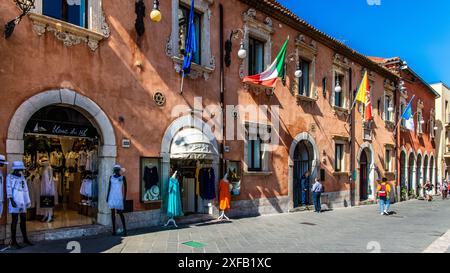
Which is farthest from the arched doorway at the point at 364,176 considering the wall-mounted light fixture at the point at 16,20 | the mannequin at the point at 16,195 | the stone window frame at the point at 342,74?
the wall-mounted light fixture at the point at 16,20

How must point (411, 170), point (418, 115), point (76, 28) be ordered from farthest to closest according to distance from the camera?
point (418, 115) → point (411, 170) → point (76, 28)

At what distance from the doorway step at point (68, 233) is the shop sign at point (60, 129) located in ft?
7.33

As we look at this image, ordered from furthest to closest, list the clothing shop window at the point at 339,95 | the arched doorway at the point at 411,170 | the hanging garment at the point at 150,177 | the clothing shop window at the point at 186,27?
the arched doorway at the point at 411,170 < the clothing shop window at the point at 339,95 < the clothing shop window at the point at 186,27 < the hanging garment at the point at 150,177

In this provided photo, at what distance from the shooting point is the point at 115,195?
9.09 metres

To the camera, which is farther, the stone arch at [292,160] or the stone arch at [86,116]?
the stone arch at [292,160]

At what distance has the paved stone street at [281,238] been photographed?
812cm

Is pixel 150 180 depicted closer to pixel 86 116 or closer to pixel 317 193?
pixel 86 116

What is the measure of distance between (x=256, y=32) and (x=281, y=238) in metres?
8.10

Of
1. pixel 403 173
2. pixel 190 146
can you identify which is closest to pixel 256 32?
pixel 190 146

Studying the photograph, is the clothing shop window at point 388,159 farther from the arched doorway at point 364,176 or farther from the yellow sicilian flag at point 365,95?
the yellow sicilian flag at point 365,95

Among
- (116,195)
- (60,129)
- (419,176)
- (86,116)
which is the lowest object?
(419,176)

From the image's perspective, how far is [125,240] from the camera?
8.70 metres

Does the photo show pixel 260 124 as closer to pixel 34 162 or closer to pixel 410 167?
pixel 34 162
